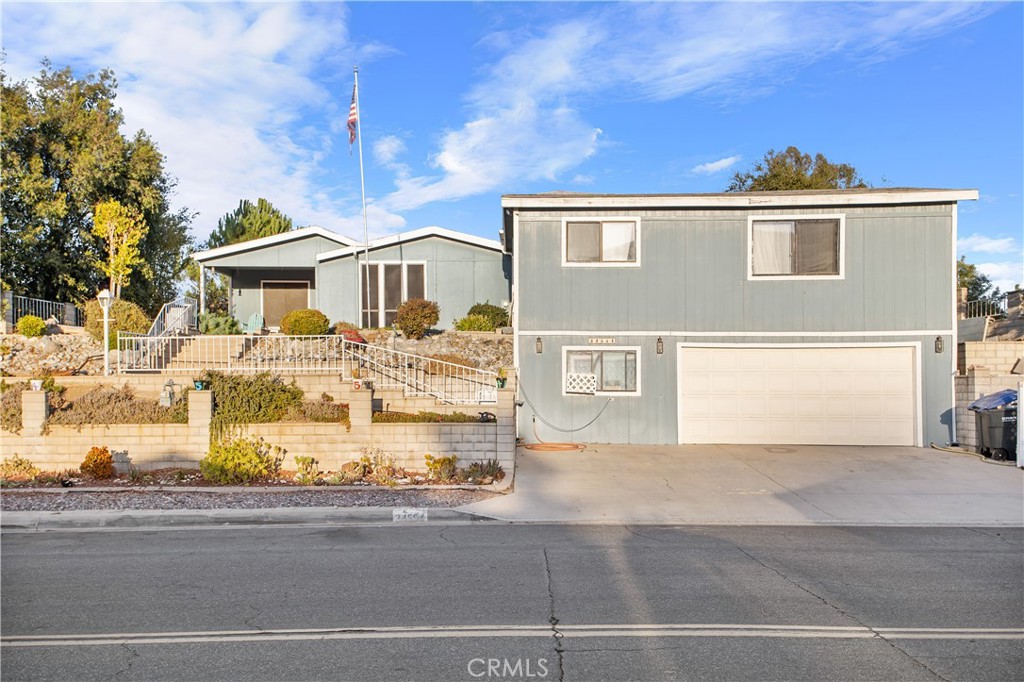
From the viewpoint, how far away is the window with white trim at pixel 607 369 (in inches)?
615

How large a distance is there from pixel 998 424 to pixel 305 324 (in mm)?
16502

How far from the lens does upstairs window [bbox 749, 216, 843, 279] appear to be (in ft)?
50.9

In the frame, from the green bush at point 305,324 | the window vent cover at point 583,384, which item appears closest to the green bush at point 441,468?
the window vent cover at point 583,384

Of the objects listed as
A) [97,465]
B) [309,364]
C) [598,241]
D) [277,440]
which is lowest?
[97,465]

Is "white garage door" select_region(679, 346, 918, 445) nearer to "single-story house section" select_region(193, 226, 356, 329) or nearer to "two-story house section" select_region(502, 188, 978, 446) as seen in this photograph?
"two-story house section" select_region(502, 188, 978, 446)

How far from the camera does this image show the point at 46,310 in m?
22.4

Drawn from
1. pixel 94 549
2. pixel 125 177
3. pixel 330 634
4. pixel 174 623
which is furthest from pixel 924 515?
pixel 125 177

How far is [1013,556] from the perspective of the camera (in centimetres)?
752

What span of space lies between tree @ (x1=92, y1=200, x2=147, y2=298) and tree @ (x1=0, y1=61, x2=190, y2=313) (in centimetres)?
216

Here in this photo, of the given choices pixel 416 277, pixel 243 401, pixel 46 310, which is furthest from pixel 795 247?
pixel 46 310

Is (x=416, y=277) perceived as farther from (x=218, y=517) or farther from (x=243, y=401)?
(x=218, y=517)

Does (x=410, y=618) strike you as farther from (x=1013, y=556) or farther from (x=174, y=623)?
(x=1013, y=556)

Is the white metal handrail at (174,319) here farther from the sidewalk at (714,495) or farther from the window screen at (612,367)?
the window screen at (612,367)

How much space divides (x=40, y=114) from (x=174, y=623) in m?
25.6
